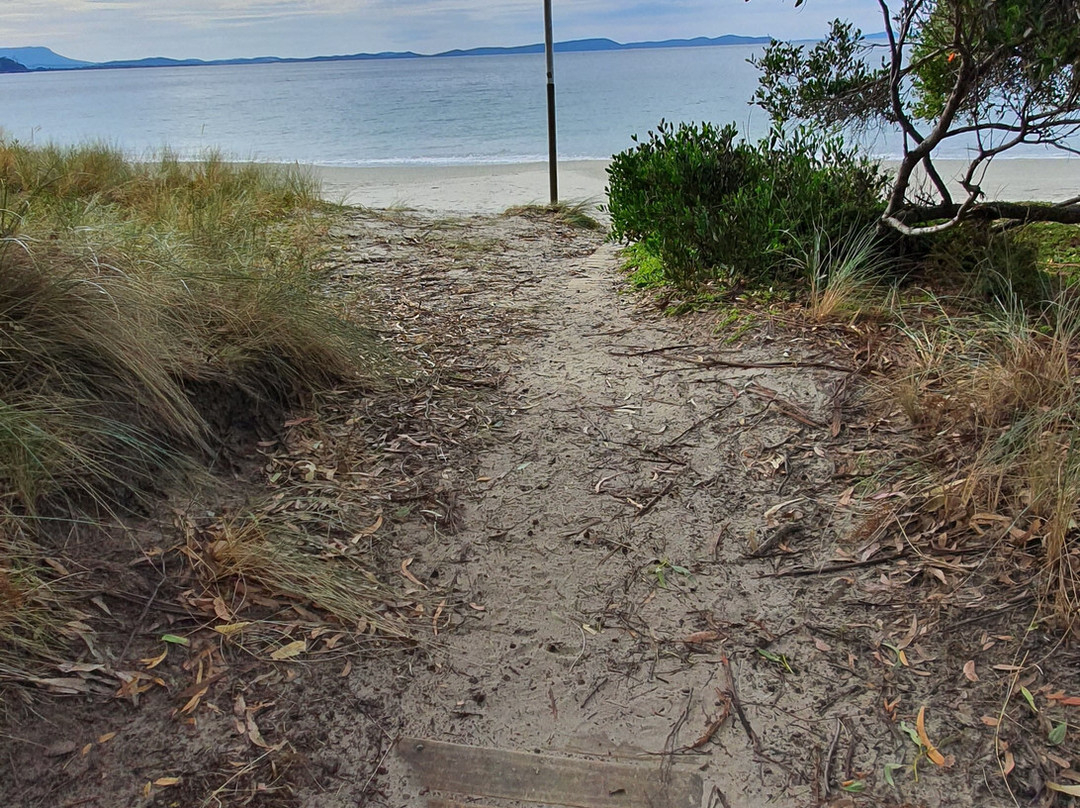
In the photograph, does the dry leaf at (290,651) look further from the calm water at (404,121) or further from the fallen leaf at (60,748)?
the calm water at (404,121)

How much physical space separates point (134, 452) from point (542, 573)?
5.27 feet

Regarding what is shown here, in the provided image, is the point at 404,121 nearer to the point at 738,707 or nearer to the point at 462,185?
the point at 462,185

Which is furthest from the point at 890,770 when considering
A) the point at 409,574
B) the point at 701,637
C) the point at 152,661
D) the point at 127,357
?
the point at 127,357

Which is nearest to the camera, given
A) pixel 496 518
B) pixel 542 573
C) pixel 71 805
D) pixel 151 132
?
pixel 71 805

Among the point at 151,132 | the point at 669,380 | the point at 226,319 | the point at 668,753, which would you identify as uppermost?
the point at 151,132

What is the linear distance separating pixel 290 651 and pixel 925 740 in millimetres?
1876

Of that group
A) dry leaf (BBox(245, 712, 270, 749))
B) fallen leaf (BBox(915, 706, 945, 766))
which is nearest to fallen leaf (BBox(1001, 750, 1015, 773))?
fallen leaf (BBox(915, 706, 945, 766))

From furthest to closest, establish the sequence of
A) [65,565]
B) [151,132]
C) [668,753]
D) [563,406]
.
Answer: [151,132]
[563,406]
[65,565]
[668,753]

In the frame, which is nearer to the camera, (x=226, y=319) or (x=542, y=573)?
(x=542, y=573)

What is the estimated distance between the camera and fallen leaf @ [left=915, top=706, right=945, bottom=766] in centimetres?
220

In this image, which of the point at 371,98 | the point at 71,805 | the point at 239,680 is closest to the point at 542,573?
the point at 239,680

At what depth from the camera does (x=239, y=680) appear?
2.43m

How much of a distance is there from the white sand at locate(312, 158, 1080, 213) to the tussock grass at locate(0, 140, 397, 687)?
269 inches

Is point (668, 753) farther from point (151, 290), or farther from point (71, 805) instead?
point (151, 290)
